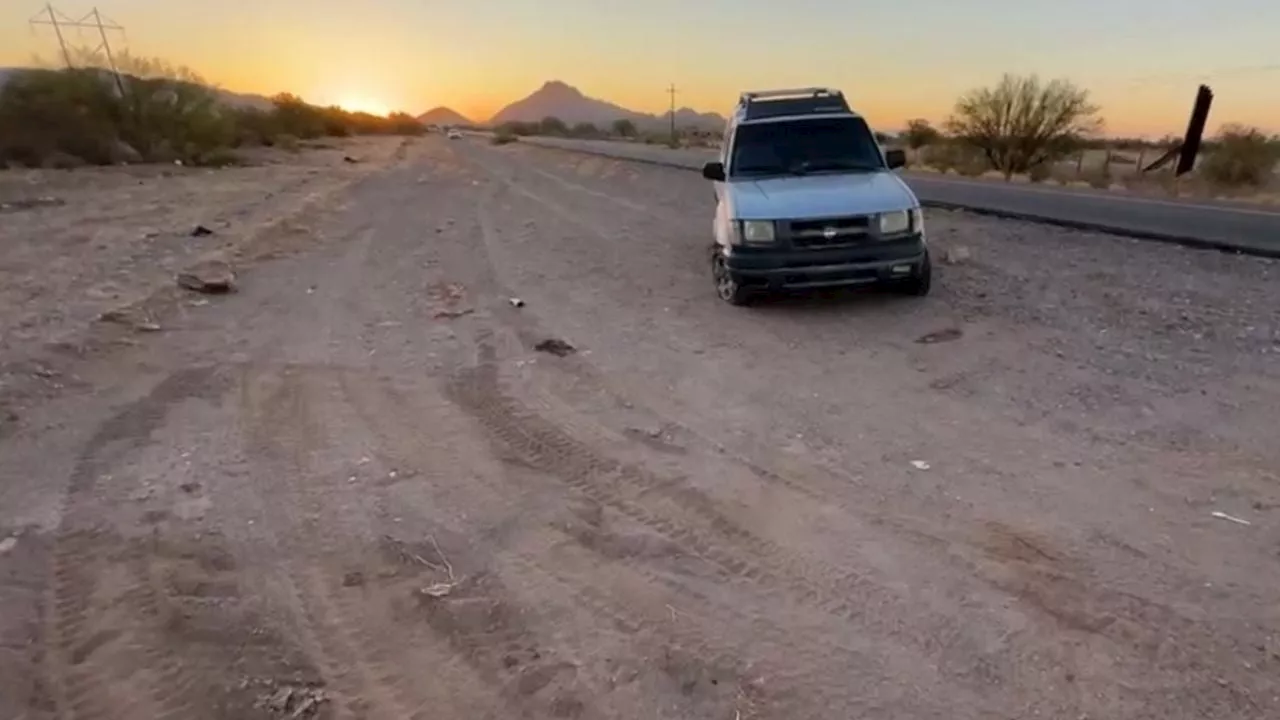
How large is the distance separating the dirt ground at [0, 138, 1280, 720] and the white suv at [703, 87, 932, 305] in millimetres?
485

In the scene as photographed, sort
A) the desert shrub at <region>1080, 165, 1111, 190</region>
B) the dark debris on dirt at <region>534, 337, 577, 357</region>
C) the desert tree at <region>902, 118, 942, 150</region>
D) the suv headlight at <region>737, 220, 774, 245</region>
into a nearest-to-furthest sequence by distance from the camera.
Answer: the dark debris on dirt at <region>534, 337, 577, 357</region> → the suv headlight at <region>737, 220, 774, 245</region> → the desert shrub at <region>1080, 165, 1111, 190</region> → the desert tree at <region>902, 118, 942, 150</region>

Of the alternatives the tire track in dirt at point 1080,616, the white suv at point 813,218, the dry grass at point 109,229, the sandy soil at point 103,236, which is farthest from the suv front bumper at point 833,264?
the dry grass at point 109,229

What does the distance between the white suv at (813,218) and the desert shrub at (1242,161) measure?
23655mm

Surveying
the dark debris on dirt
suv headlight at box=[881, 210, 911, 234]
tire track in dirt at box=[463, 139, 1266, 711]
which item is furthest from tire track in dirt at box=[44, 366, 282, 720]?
suv headlight at box=[881, 210, 911, 234]

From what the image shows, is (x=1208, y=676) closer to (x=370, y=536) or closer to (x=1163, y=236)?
(x=370, y=536)

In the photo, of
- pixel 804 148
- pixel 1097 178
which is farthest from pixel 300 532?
pixel 1097 178

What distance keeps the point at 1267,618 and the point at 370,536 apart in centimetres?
408

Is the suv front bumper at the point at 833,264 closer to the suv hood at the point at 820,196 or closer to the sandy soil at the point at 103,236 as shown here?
the suv hood at the point at 820,196

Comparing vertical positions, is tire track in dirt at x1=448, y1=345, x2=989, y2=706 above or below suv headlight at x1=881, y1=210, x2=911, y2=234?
below

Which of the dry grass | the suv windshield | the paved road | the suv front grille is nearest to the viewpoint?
the suv front grille

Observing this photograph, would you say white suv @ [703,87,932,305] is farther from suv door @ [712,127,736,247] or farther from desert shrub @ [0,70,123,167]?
desert shrub @ [0,70,123,167]

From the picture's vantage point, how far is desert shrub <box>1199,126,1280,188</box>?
95.0ft

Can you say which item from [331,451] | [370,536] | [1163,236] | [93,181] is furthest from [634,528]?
[93,181]

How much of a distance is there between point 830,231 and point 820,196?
52cm
